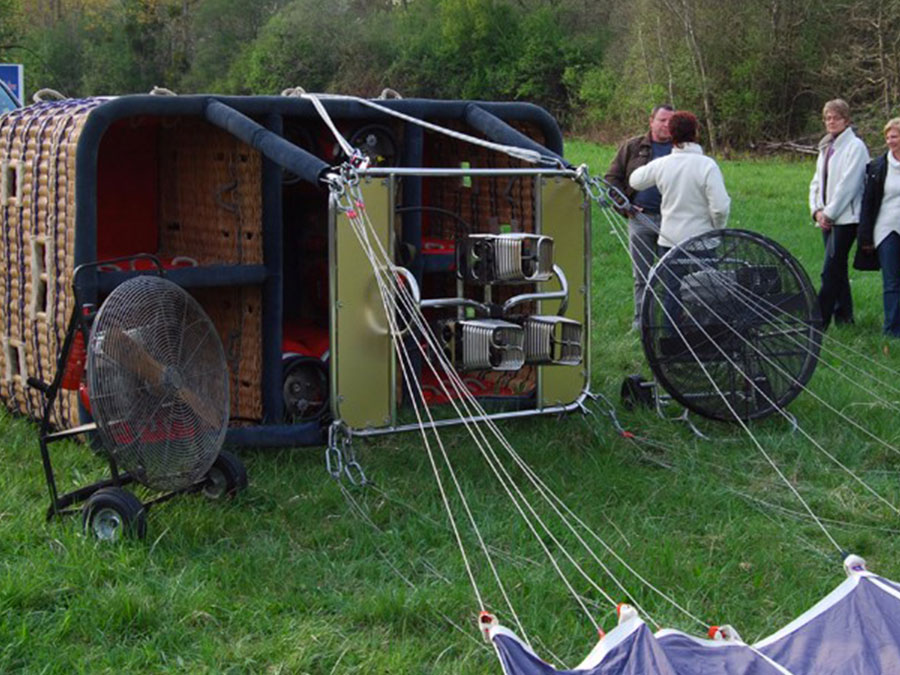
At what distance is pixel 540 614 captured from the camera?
448 cm

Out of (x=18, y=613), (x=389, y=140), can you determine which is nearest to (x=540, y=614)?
(x=18, y=613)

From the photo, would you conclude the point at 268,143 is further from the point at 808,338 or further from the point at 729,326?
the point at 808,338

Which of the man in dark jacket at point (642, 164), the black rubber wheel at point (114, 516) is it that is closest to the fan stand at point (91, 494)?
the black rubber wheel at point (114, 516)

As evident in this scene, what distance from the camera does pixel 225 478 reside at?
5566 mm

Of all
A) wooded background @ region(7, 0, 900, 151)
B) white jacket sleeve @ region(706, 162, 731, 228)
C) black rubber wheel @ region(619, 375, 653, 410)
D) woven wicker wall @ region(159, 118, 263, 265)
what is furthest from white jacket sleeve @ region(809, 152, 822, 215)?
wooded background @ region(7, 0, 900, 151)

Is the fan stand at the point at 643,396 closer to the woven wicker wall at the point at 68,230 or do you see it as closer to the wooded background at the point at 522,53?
the woven wicker wall at the point at 68,230

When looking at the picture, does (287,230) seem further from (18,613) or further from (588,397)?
(18,613)

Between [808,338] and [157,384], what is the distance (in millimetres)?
3502

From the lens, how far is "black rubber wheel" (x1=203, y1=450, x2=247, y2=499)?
5.55 meters

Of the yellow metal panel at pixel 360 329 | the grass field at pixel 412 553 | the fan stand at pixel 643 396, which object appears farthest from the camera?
the fan stand at pixel 643 396

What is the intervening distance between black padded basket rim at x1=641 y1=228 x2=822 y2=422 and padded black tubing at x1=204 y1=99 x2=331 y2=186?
1902 mm

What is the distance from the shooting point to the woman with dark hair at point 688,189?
7.98 metres

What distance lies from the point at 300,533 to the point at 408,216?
6.51 feet

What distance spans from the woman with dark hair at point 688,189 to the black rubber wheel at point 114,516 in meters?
3.96
